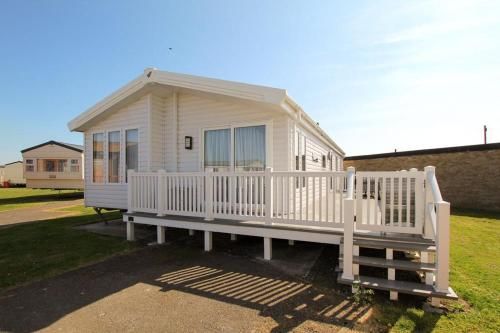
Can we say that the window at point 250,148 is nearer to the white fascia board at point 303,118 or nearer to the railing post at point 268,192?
the white fascia board at point 303,118

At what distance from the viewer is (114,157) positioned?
8.19 m

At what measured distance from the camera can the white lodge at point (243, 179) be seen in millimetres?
3701

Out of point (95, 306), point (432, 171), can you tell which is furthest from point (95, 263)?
point (432, 171)

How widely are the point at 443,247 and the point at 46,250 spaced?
7.52 meters

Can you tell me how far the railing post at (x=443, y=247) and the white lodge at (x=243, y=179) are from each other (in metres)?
0.01

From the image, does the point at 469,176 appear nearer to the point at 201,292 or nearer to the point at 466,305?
the point at 466,305

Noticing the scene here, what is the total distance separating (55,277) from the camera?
430cm

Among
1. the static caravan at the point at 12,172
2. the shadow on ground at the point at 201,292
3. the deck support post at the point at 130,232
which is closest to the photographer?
the shadow on ground at the point at 201,292

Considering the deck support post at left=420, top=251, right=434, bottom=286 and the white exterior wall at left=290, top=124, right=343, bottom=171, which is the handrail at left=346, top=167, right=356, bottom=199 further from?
the white exterior wall at left=290, top=124, right=343, bottom=171

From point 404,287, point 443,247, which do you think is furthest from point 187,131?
point 443,247

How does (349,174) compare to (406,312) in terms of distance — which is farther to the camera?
(349,174)

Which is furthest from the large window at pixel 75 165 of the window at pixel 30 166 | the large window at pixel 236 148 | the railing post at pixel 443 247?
the railing post at pixel 443 247

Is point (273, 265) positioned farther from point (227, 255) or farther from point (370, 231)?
point (370, 231)

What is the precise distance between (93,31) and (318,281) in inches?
455
